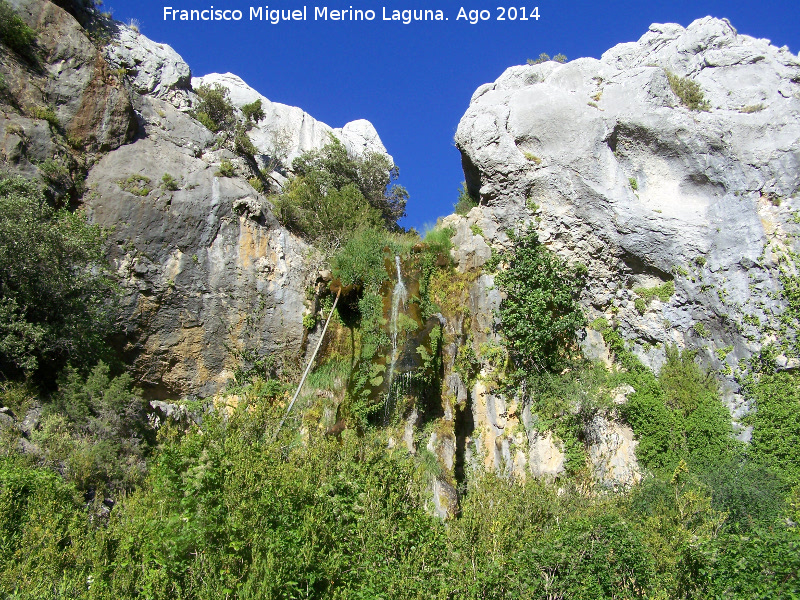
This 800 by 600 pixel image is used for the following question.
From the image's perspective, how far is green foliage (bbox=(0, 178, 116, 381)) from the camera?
42.2ft

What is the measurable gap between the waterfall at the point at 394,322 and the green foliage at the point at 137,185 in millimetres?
7366

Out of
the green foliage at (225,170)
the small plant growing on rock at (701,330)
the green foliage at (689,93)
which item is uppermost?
the green foliage at (689,93)

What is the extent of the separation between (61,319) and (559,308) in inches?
509

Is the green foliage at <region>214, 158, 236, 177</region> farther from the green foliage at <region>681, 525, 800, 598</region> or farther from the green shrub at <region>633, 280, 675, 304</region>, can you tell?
the green foliage at <region>681, 525, 800, 598</region>

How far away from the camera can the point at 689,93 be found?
17891 millimetres

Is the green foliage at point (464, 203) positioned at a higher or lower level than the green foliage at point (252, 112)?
lower

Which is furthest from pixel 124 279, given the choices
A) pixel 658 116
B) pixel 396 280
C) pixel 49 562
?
pixel 658 116

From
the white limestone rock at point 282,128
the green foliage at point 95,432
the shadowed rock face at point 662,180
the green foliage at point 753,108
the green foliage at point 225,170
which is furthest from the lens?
the white limestone rock at point 282,128

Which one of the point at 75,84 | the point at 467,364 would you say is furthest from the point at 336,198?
the point at 75,84

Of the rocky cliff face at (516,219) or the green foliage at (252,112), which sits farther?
the green foliage at (252,112)

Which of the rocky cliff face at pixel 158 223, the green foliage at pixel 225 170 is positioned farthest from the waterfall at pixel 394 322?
the green foliage at pixel 225 170

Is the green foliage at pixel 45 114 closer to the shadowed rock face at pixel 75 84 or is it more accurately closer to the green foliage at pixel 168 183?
the shadowed rock face at pixel 75 84

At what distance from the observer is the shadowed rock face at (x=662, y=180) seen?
15.2 meters

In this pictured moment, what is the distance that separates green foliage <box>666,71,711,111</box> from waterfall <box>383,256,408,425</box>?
10146 mm
